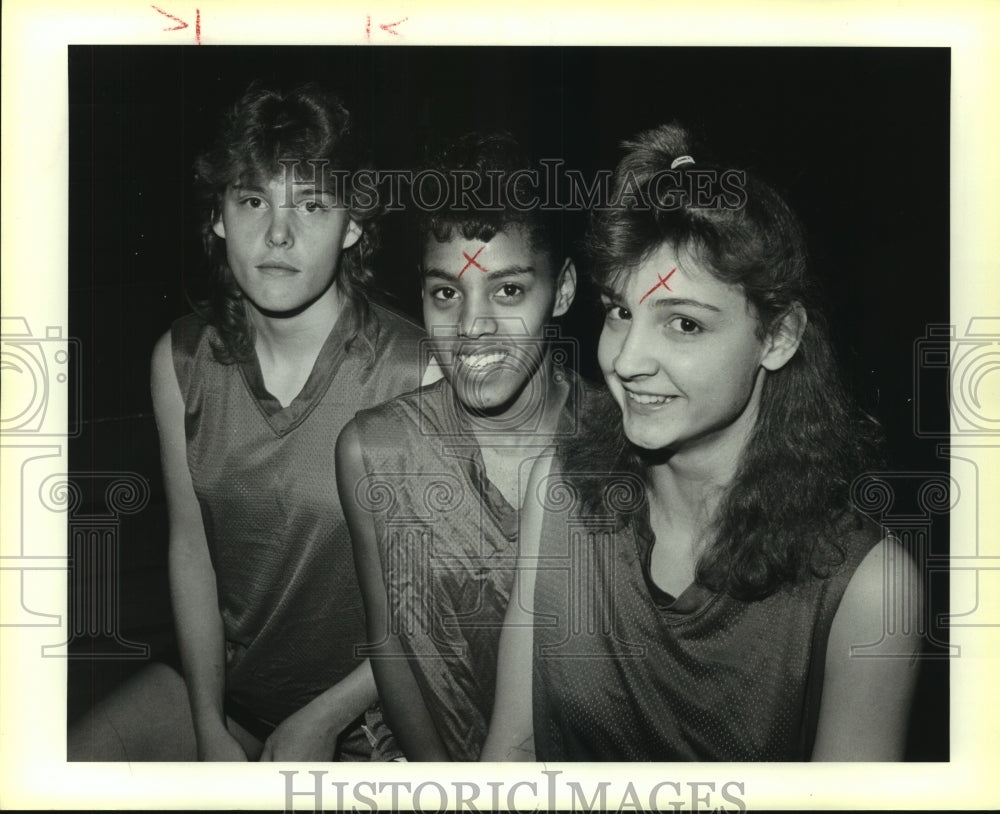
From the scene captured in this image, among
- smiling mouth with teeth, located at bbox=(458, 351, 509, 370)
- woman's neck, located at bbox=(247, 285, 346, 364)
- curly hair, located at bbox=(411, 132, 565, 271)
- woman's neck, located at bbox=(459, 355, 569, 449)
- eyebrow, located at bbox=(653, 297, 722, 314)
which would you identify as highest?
curly hair, located at bbox=(411, 132, 565, 271)

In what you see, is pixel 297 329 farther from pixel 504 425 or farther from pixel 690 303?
pixel 690 303

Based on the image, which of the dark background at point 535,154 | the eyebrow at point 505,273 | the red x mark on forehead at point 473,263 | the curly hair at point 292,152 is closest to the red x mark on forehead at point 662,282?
the dark background at point 535,154

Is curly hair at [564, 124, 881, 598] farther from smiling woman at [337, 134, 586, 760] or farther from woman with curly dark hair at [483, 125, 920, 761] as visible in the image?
smiling woman at [337, 134, 586, 760]

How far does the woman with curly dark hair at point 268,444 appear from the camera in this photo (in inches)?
110

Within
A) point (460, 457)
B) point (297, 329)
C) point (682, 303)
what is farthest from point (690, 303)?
point (297, 329)

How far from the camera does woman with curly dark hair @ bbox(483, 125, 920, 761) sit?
9.01ft

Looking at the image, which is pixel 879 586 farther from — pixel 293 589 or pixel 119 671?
pixel 119 671

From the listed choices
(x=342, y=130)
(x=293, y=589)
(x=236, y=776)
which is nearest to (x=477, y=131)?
(x=342, y=130)

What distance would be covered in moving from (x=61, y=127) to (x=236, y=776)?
5.53 feet

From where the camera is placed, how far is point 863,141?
281 cm

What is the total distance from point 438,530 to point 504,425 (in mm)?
306

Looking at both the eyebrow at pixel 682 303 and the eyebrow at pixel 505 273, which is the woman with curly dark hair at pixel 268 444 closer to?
the eyebrow at pixel 505 273

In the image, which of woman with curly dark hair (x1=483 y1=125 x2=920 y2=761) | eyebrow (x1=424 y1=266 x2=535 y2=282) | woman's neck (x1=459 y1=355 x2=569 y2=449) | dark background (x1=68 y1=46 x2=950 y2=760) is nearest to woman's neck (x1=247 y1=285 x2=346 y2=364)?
dark background (x1=68 y1=46 x2=950 y2=760)

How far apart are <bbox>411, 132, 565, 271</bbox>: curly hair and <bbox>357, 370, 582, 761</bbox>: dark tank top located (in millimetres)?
378
